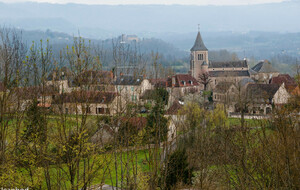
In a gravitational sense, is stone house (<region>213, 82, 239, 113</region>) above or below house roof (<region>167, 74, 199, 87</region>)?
below

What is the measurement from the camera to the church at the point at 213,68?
84625 mm

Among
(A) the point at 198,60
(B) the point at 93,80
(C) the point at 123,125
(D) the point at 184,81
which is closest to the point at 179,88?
(D) the point at 184,81

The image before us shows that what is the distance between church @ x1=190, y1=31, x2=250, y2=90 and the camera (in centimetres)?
8462

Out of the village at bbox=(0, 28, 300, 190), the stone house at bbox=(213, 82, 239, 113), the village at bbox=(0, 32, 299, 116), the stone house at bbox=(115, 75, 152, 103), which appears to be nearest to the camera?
the village at bbox=(0, 28, 300, 190)

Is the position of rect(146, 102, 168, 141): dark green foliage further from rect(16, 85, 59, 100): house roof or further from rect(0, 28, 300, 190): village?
rect(16, 85, 59, 100): house roof

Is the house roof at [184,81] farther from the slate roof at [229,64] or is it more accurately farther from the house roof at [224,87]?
the slate roof at [229,64]

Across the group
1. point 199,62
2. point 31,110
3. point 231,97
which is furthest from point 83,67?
point 199,62

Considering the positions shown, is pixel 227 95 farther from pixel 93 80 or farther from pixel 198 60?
pixel 198 60

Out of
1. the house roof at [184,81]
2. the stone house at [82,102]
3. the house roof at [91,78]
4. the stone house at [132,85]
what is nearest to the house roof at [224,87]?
the house roof at [184,81]

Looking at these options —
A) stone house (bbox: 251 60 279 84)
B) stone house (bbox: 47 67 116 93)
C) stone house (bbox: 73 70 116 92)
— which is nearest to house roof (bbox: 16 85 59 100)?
stone house (bbox: 47 67 116 93)

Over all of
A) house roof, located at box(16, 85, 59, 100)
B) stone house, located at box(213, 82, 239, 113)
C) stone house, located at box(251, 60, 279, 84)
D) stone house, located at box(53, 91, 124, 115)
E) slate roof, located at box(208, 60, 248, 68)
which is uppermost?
slate roof, located at box(208, 60, 248, 68)

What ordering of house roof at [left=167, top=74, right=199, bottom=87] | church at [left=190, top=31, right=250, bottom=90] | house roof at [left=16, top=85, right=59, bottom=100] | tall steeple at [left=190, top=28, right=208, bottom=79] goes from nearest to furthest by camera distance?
house roof at [left=16, top=85, right=59, bottom=100]
house roof at [left=167, top=74, right=199, bottom=87]
church at [left=190, top=31, right=250, bottom=90]
tall steeple at [left=190, top=28, right=208, bottom=79]

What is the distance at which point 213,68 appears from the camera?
9456 cm

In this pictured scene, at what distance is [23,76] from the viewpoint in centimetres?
1220
